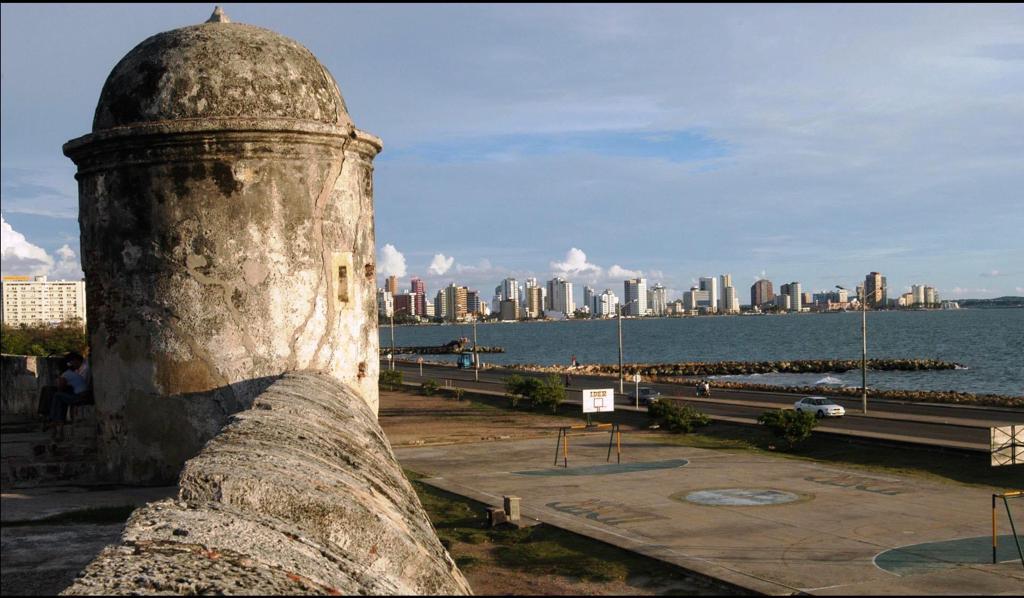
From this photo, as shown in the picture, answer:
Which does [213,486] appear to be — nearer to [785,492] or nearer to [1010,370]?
[785,492]

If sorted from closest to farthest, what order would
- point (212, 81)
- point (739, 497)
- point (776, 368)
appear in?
1. point (212, 81)
2. point (739, 497)
3. point (776, 368)

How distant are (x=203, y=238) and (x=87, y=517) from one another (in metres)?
2.64

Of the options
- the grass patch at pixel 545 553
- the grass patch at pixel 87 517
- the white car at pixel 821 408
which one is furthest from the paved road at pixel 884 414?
the grass patch at pixel 87 517

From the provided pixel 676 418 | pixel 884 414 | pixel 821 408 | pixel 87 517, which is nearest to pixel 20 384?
pixel 87 517

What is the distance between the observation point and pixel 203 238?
8.66 m

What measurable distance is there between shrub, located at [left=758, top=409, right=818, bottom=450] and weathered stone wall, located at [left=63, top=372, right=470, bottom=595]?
2667 centimetres

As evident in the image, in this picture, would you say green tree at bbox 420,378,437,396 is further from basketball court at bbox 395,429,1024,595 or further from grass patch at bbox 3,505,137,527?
grass patch at bbox 3,505,137,527

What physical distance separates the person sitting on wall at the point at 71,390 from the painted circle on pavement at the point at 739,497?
13.7 meters

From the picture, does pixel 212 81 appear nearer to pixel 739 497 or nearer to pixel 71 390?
pixel 71 390

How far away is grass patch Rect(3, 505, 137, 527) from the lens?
8.34 meters

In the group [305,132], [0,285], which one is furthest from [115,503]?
[0,285]

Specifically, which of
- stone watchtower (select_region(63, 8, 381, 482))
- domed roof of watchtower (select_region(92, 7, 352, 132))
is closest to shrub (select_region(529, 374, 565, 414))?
stone watchtower (select_region(63, 8, 381, 482))

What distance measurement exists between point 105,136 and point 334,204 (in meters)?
2.12

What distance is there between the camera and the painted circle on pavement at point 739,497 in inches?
841
